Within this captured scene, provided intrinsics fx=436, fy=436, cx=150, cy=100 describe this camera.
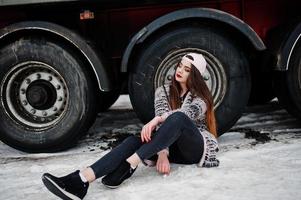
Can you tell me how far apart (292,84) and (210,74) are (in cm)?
76

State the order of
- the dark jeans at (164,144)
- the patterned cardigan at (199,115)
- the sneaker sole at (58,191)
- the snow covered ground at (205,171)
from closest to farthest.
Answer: the sneaker sole at (58,191)
the snow covered ground at (205,171)
the dark jeans at (164,144)
the patterned cardigan at (199,115)

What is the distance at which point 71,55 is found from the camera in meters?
3.95

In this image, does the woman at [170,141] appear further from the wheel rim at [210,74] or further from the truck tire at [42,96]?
the truck tire at [42,96]

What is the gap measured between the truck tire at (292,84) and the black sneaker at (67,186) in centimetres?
216

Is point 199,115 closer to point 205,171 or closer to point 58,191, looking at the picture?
point 205,171

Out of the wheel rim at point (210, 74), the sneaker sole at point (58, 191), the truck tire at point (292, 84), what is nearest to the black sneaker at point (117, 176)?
the sneaker sole at point (58, 191)

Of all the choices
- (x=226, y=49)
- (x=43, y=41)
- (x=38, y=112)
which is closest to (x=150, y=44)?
(x=226, y=49)

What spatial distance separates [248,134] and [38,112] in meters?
2.05

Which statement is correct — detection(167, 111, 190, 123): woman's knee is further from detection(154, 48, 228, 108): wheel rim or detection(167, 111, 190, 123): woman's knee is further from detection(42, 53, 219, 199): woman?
detection(154, 48, 228, 108): wheel rim

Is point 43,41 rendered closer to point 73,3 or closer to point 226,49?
point 73,3

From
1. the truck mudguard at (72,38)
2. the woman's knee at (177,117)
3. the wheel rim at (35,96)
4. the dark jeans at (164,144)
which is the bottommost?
the dark jeans at (164,144)

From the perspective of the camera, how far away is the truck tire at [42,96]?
3.95m

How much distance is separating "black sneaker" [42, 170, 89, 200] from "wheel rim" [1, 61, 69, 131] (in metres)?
1.23

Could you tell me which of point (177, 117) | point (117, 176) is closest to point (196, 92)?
point (177, 117)
